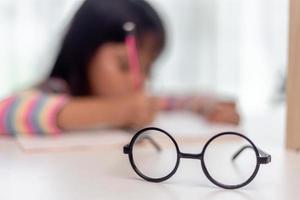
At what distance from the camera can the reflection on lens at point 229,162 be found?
54cm

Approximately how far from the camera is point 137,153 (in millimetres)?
666

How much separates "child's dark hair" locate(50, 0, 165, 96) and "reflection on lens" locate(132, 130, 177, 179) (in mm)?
288

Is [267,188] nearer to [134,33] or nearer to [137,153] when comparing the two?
[137,153]

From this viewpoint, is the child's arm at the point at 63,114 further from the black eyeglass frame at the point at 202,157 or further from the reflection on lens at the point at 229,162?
the black eyeglass frame at the point at 202,157

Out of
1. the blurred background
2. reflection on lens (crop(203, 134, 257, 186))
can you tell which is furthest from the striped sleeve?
the blurred background

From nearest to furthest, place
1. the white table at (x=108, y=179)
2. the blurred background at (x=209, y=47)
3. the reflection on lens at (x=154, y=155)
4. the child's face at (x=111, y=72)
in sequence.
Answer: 1. the white table at (x=108, y=179)
2. the reflection on lens at (x=154, y=155)
3. the child's face at (x=111, y=72)
4. the blurred background at (x=209, y=47)

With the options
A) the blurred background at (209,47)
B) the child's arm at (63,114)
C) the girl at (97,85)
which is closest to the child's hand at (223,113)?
the girl at (97,85)

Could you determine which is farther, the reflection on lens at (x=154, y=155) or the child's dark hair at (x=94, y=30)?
the child's dark hair at (x=94, y=30)

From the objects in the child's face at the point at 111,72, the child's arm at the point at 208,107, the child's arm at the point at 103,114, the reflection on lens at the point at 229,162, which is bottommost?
the child's arm at the point at 208,107

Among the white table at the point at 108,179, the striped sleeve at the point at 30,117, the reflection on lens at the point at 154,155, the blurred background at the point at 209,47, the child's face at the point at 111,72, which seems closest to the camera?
the white table at the point at 108,179

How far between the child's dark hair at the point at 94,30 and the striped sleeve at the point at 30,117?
5.7 inches

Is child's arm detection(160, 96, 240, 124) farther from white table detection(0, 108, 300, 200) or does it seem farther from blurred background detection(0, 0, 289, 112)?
blurred background detection(0, 0, 289, 112)

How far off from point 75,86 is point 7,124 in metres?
0.23

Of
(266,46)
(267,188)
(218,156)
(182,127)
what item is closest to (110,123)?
(182,127)
